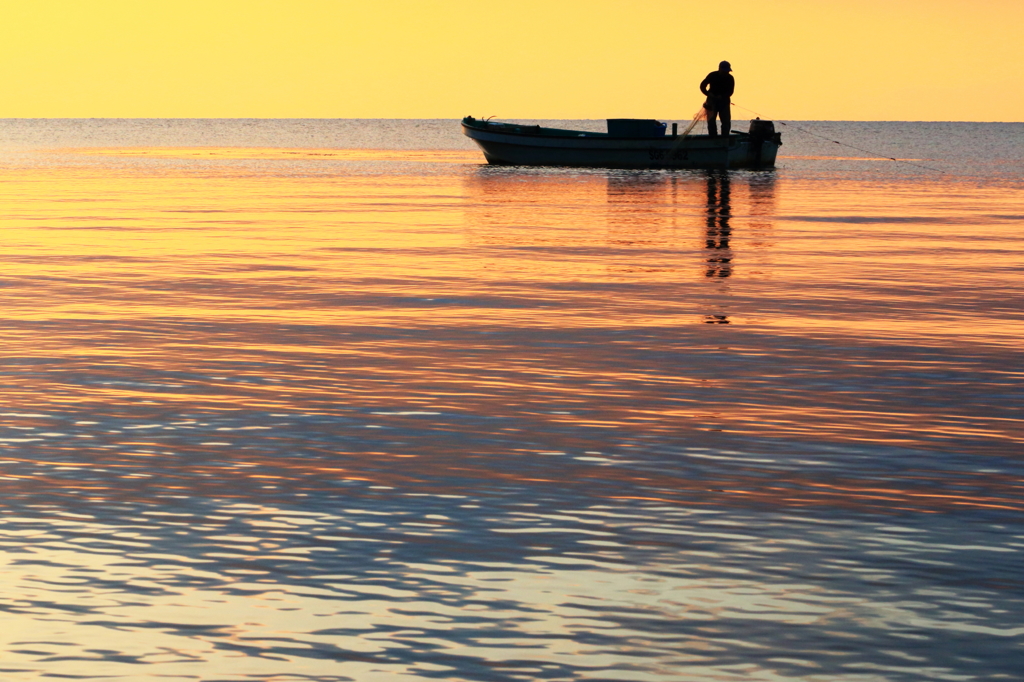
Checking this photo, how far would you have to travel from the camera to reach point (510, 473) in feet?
28.2

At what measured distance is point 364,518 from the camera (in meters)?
7.52

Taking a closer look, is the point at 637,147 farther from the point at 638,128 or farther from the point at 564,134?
the point at 564,134

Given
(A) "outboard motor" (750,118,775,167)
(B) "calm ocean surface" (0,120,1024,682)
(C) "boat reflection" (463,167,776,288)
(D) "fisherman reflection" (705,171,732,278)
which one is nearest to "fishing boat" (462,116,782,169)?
(A) "outboard motor" (750,118,775,167)

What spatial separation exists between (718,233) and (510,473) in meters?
21.5

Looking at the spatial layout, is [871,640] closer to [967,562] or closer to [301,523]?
[967,562]

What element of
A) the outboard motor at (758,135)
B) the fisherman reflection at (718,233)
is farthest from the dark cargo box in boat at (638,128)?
the fisherman reflection at (718,233)

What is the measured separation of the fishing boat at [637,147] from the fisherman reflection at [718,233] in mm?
12176

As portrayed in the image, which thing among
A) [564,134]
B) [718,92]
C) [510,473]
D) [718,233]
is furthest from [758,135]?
[510,473]

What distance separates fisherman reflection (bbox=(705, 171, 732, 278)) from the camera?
21755mm

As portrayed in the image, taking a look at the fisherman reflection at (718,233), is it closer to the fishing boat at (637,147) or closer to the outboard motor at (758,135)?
the fishing boat at (637,147)

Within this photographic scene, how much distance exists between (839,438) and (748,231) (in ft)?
66.7

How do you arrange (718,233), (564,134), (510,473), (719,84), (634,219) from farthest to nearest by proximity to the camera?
1. (564,134)
2. (719,84)
3. (634,219)
4. (718,233)
5. (510,473)

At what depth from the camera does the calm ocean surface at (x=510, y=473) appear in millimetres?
5715

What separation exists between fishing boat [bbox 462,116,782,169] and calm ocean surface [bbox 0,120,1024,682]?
4450cm
